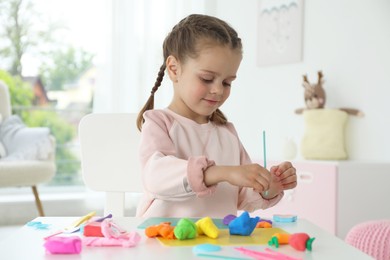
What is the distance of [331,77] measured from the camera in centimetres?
296

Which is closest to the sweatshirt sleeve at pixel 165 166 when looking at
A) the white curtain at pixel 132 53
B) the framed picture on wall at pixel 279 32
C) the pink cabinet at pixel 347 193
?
the pink cabinet at pixel 347 193

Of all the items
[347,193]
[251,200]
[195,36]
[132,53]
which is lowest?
[347,193]

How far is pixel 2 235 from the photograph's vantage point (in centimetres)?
317

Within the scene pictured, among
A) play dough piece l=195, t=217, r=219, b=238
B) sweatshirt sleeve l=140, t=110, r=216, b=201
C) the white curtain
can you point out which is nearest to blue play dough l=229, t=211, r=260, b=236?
play dough piece l=195, t=217, r=219, b=238

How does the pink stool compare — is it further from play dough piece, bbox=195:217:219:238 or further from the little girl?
play dough piece, bbox=195:217:219:238

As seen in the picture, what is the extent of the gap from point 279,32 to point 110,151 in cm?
224

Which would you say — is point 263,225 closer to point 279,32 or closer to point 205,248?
point 205,248

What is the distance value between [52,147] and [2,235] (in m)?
0.63

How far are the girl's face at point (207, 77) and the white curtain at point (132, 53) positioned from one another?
277 centimetres

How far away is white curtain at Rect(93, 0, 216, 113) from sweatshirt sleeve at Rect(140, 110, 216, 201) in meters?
2.77

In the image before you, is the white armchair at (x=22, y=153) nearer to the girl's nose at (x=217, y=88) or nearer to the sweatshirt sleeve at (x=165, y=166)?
the sweatshirt sleeve at (x=165, y=166)

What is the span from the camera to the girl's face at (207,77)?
1.10 metres

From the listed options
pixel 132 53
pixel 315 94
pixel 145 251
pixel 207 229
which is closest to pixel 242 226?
pixel 207 229

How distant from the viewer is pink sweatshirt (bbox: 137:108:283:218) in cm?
95
